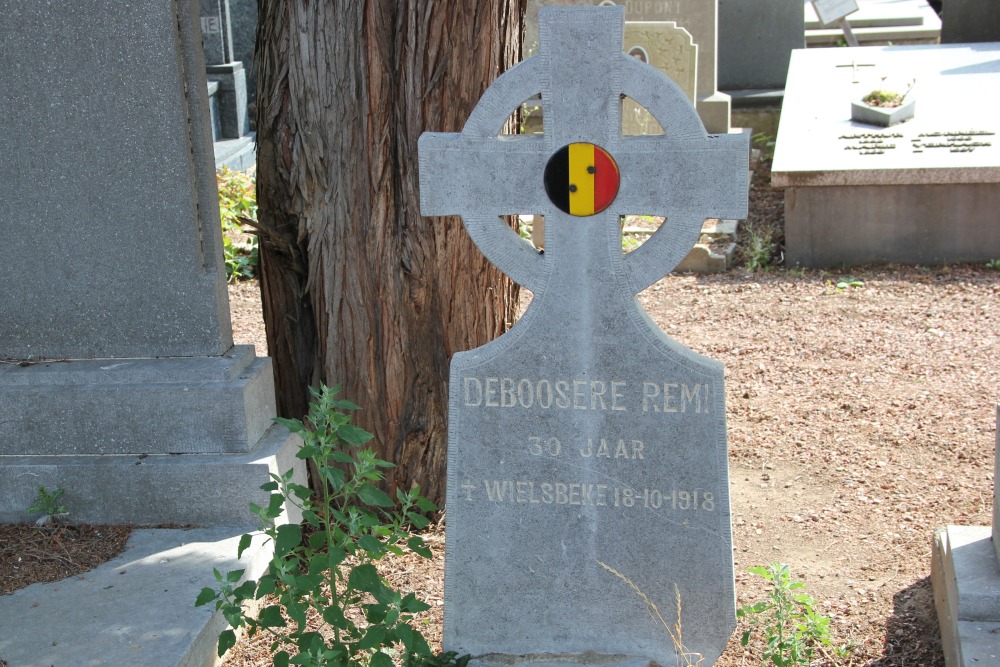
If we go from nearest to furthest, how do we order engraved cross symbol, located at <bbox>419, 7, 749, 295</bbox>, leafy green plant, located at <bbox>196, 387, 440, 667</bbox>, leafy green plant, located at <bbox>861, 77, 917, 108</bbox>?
leafy green plant, located at <bbox>196, 387, 440, 667</bbox> < engraved cross symbol, located at <bbox>419, 7, 749, 295</bbox> < leafy green plant, located at <bbox>861, 77, 917, 108</bbox>

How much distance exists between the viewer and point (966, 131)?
7613mm

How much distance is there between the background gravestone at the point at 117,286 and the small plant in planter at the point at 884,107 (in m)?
5.83

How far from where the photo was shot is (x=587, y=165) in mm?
2912

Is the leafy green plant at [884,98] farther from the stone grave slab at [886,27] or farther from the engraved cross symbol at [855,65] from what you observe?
the stone grave slab at [886,27]

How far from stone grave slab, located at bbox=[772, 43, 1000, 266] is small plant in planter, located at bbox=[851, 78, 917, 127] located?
8 cm

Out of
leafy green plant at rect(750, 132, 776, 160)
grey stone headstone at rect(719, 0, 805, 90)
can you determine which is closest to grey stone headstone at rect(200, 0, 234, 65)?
grey stone headstone at rect(719, 0, 805, 90)

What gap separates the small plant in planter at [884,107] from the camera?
26.1ft

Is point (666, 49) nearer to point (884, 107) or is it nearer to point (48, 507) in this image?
point (884, 107)

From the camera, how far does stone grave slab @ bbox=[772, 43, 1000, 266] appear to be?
7156 mm

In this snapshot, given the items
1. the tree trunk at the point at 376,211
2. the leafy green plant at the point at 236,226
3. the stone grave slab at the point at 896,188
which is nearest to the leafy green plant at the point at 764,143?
the stone grave slab at the point at 896,188

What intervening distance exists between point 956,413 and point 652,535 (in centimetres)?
261

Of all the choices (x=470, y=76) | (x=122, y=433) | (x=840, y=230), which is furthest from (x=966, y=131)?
(x=122, y=433)

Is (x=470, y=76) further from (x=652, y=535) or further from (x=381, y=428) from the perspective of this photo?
(x=652, y=535)

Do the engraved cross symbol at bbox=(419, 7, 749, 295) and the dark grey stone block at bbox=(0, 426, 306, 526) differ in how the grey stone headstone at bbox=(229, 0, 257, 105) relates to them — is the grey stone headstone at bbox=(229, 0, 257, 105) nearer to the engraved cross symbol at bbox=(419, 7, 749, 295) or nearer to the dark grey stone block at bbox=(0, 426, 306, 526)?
the dark grey stone block at bbox=(0, 426, 306, 526)
